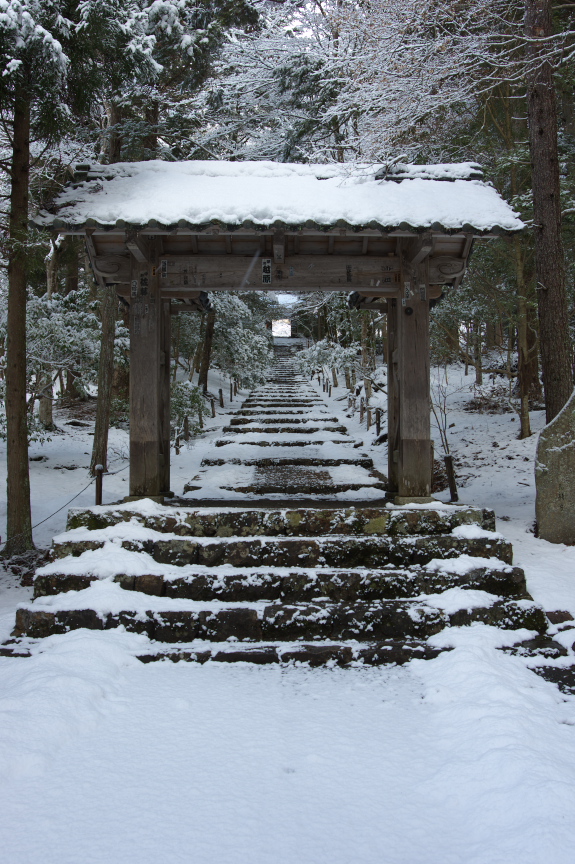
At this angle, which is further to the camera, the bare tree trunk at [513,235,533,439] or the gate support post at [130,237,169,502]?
the bare tree trunk at [513,235,533,439]

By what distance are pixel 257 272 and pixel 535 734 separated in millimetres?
Result: 4879

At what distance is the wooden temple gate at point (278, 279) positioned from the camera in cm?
604

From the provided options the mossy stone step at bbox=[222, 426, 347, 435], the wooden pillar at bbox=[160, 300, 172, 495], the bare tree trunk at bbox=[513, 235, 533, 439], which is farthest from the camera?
the mossy stone step at bbox=[222, 426, 347, 435]

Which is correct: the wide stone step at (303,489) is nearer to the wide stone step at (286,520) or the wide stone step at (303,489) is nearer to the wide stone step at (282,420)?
the wide stone step at (286,520)

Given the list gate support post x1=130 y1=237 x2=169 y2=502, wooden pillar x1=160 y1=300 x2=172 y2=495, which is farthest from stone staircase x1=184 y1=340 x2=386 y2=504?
gate support post x1=130 y1=237 x2=169 y2=502

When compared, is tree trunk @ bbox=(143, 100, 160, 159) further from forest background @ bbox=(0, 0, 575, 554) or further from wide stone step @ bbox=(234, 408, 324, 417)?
wide stone step @ bbox=(234, 408, 324, 417)

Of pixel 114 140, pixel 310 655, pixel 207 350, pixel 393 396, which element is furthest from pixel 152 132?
pixel 207 350

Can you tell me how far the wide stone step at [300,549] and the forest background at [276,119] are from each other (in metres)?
2.57

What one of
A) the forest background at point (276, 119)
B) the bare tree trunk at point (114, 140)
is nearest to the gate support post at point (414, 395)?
the forest background at point (276, 119)

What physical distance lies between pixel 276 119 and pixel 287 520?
10.3 metres

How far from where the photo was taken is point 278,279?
20.4ft

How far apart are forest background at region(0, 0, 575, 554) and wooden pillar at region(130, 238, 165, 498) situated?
1.35 m

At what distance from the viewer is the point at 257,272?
623 centimetres

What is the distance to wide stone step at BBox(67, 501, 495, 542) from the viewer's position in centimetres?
559
